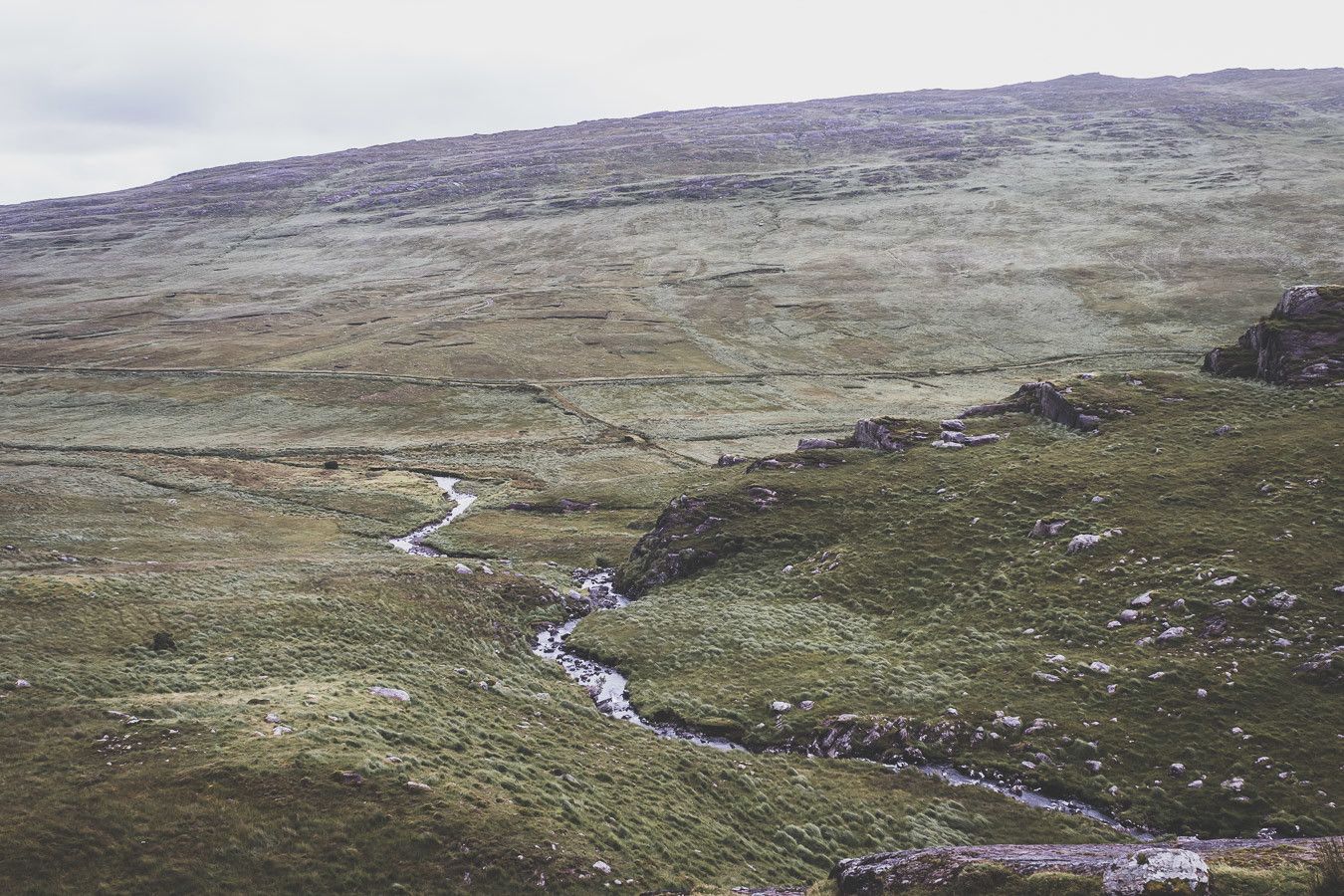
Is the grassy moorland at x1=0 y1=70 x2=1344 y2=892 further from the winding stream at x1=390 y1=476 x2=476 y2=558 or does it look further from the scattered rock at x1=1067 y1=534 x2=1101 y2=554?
the winding stream at x1=390 y1=476 x2=476 y2=558

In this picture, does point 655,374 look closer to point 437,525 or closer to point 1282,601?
point 437,525

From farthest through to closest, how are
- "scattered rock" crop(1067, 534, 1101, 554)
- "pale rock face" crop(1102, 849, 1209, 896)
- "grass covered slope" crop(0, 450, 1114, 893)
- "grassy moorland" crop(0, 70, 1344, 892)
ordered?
"scattered rock" crop(1067, 534, 1101, 554)
"grassy moorland" crop(0, 70, 1344, 892)
"grass covered slope" crop(0, 450, 1114, 893)
"pale rock face" crop(1102, 849, 1209, 896)

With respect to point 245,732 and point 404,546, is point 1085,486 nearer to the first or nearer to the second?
point 245,732

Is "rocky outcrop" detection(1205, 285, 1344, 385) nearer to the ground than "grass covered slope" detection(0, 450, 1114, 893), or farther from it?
farther from it

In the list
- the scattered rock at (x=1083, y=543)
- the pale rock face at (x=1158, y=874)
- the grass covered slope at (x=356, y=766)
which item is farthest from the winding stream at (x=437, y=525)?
the pale rock face at (x=1158, y=874)

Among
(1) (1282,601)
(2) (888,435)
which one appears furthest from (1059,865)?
(2) (888,435)

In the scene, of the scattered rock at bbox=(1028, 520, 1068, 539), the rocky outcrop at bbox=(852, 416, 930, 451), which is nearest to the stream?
the scattered rock at bbox=(1028, 520, 1068, 539)

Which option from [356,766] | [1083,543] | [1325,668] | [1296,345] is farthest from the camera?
[1296,345]
